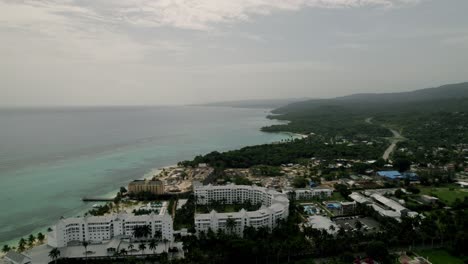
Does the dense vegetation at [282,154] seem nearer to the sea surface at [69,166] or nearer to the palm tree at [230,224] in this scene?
the sea surface at [69,166]

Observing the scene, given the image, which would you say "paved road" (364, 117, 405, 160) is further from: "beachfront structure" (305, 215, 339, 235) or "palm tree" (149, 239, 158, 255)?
"palm tree" (149, 239, 158, 255)

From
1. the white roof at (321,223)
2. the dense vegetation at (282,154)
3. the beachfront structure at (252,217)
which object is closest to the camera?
Answer: the beachfront structure at (252,217)

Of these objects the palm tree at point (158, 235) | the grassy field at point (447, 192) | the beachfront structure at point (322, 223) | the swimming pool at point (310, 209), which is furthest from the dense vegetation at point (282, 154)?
the palm tree at point (158, 235)

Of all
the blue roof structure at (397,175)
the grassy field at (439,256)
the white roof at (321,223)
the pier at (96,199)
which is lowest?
the grassy field at (439,256)

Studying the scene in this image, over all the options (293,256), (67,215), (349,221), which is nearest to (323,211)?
(349,221)

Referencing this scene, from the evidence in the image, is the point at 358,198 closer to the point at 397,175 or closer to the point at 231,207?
the point at 397,175

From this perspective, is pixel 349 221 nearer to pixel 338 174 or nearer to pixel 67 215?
pixel 338 174
